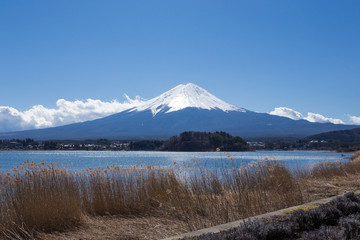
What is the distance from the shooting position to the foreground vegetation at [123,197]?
647 cm

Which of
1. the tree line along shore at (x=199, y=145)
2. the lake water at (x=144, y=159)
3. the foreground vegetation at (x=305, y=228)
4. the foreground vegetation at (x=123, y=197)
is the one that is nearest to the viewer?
the foreground vegetation at (x=305, y=228)

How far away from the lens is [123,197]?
791cm

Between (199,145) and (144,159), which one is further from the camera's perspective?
(199,145)

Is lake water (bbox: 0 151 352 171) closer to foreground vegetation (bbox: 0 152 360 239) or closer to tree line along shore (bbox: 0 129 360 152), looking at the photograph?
foreground vegetation (bbox: 0 152 360 239)

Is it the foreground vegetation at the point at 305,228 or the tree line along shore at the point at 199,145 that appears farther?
the tree line along shore at the point at 199,145

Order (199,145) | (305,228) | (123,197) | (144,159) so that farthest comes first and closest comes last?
1. (199,145)
2. (144,159)
3. (123,197)
4. (305,228)

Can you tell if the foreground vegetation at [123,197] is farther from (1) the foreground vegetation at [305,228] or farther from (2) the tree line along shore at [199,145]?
(2) the tree line along shore at [199,145]

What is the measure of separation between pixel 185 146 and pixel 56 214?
72180 millimetres

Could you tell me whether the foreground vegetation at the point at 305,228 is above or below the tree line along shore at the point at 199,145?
below

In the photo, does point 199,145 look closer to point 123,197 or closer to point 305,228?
point 123,197

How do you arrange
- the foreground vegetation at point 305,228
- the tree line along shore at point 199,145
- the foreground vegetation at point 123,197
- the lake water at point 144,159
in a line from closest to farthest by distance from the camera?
1. the foreground vegetation at point 305,228
2. the foreground vegetation at point 123,197
3. the lake water at point 144,159
4. the tree line along shore at point 199,145

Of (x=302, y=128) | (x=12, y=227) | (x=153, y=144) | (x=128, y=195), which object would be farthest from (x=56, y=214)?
(x=302, y=128)

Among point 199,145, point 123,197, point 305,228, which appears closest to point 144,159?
point 123,197

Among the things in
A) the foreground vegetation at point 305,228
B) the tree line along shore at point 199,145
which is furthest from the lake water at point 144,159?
the tree line along shore at point 199,145
